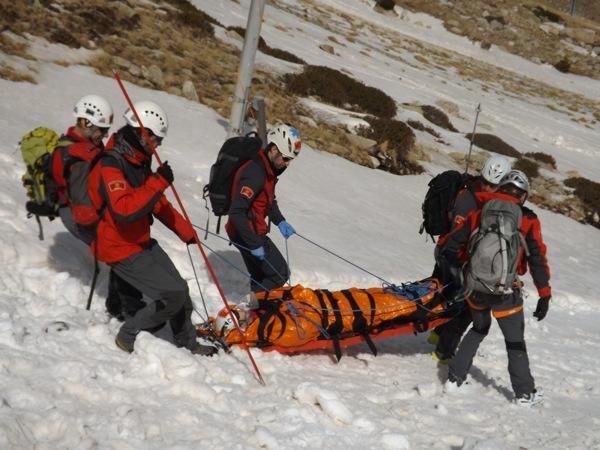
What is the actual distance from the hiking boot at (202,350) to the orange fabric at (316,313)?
0.86 feet

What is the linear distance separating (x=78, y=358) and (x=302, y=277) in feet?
12.9

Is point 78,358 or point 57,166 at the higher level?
point 57,166

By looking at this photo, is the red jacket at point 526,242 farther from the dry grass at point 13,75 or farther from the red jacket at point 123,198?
the dry grass at point 13,75

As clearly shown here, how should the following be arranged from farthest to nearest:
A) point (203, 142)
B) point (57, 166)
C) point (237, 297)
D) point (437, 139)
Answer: point (437, 139)
point (203, 142)
point (237, 297)
point (57, 166)

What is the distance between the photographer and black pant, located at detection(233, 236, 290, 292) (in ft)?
21.0

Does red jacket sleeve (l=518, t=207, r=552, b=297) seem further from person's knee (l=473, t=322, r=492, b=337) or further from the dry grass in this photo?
the dry grass

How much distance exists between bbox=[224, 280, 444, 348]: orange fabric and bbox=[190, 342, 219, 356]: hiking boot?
0.26 meters

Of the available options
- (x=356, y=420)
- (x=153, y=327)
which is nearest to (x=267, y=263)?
(x=153, y=327)

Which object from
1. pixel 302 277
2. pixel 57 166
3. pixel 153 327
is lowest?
pixel 302 277

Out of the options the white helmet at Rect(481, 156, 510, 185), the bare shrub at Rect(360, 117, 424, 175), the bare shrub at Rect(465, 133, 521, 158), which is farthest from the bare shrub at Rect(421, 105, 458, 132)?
the white helmet at Rect(481, 156, 510, 185)

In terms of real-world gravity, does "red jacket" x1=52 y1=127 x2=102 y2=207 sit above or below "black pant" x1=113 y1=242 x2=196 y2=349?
above

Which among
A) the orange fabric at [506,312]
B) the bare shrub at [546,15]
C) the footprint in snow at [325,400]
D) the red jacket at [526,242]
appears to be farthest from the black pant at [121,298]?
the bare shrub at [546,15]

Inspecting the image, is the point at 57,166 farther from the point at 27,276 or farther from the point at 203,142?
the point at 203,142

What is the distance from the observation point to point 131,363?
15.3ft
